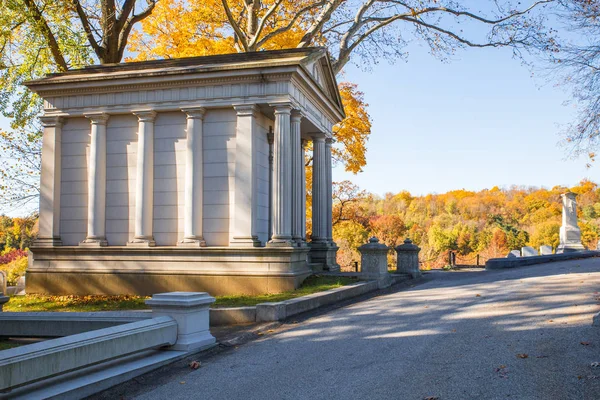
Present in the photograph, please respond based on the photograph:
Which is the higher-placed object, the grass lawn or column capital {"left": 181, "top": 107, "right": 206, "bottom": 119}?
column capital {"left": 181, "top": 107, "right": 206, "bottom": 119}

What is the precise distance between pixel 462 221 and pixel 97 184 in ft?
183

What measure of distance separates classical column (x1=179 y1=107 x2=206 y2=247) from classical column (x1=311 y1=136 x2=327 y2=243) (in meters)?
4.70

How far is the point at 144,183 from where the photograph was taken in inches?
594

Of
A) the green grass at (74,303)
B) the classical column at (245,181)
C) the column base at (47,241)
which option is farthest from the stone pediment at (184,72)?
the green grass at (74,303)

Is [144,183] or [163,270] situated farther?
[144,183]

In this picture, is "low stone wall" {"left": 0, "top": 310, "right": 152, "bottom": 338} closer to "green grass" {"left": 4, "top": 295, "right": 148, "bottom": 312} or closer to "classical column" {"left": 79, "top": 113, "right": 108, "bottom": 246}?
"green grass" {"left": 4, "top": 295, "right": 148, "bottom": 312}

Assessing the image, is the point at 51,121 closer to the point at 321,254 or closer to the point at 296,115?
the point at 296,115

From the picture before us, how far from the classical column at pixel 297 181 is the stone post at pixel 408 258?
11.2ft

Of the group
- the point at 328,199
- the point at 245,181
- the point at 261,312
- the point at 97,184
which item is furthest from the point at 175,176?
the point at 261,312

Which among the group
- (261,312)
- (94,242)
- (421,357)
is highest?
(94,242)

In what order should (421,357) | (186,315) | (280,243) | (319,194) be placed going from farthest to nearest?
1. (319,194)
2. (280,243)
3. (186,315)
4. (421,357)

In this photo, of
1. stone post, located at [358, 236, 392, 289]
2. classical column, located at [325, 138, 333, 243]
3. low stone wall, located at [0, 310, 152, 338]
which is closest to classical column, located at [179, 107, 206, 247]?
stone post, located at [358, 236, 392, 289]

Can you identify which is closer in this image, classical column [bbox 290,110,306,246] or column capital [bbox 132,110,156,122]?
classical column [bbox 290,110,306,246]

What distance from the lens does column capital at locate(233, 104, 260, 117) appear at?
14.4m
